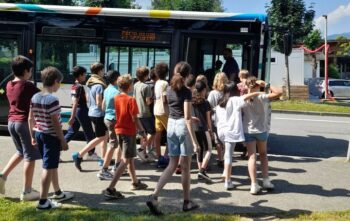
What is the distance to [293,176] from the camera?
7.59 m

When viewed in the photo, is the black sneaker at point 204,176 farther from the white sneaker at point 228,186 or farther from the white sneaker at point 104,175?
the white sneaker at point 104,175

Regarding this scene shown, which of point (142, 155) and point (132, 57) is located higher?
point (132, 57)

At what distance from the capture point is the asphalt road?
5.91m

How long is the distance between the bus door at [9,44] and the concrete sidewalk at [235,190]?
247 centimetres

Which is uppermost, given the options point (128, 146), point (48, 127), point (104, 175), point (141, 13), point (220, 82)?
point (141, 13)

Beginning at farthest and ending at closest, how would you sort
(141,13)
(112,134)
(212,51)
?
1. (141,13)
2. (212,51)
3. (112,134)

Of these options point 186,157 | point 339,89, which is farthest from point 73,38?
point 339,89

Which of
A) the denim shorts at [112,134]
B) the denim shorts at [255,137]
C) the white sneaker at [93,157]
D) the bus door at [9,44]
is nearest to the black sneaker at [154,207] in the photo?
the denim shorts at [112,134]

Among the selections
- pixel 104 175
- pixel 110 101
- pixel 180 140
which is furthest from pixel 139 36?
pixel 180 140

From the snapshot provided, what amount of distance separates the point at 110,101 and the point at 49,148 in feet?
5.52

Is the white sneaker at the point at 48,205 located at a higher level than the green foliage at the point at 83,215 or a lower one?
higher

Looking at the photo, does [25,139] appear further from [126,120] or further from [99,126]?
[99,126]

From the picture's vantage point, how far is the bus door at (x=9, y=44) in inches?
400

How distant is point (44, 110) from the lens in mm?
5461
